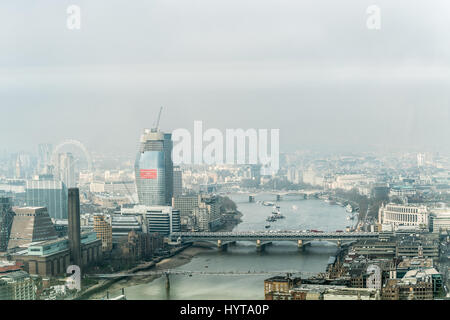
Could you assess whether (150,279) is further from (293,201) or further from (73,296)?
(293,201)

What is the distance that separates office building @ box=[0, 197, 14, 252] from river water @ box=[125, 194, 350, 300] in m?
2.15

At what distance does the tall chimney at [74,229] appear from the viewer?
639 centimetres

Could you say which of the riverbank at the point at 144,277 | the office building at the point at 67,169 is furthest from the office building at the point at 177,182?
the office building at the point at 67,169

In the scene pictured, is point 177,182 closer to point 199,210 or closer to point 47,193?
point 199,210

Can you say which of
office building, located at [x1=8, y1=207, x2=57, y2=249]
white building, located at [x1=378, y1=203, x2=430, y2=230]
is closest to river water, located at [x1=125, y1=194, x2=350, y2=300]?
white building, located at [x1=378, y1=203, x2=430, y2=230]

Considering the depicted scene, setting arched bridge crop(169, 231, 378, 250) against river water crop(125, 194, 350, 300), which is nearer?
river water crop(125, 194, 350, 300)

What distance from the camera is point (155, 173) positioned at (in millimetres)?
11203

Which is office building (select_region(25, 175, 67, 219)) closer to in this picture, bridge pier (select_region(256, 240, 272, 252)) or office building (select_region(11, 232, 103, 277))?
office building (select_region(11, 232, 103, 277))

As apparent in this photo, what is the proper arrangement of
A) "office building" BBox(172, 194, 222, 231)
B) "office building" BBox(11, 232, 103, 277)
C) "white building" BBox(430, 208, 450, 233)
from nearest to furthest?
"office building" BBox(11, 232, 103, 277) < "white building" BBox(430, 208, 450, 233) < "office building" BBox(172, 194, 222, 231)

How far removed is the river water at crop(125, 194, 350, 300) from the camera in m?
4.91

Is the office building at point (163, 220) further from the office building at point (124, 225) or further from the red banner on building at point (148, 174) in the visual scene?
the red banner on building at point (148, 174)

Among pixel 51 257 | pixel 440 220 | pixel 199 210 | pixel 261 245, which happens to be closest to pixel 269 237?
pixel 261 245

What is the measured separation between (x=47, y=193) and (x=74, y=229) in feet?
7.59

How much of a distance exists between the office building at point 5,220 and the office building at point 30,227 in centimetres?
6
